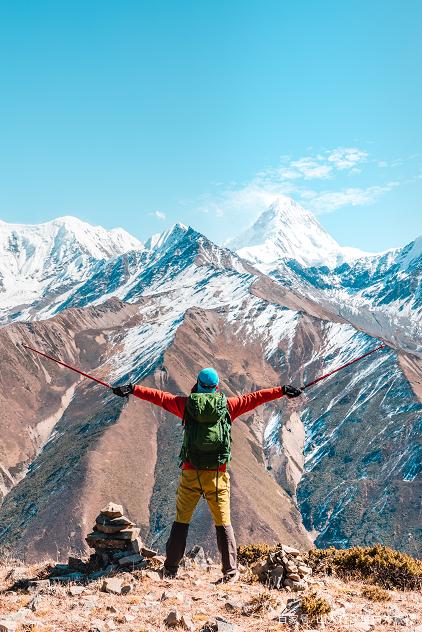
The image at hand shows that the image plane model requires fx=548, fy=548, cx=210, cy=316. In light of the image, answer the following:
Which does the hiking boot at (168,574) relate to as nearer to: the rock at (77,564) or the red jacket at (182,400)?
the rock at (77,564)

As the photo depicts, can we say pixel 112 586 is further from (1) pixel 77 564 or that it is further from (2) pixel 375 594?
(2) pixel 375 594

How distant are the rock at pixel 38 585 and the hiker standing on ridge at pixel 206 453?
3.32 m

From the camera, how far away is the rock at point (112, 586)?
14.1m

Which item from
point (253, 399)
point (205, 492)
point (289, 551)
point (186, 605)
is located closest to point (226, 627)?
point (186, 605)

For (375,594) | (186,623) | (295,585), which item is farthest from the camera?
(295,585)

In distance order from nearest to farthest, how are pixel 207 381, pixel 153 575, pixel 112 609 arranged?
pixel 112 609
pixel 153 575
pixel 207 381

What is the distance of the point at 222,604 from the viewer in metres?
13.2

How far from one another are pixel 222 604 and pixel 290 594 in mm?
2038

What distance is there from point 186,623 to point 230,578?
425 centimetres

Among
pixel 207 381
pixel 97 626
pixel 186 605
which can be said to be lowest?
pixel 97 626

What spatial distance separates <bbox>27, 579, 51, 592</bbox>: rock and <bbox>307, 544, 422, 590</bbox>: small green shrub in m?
8.54

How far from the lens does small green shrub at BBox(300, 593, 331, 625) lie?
462 inches

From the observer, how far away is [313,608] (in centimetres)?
1197

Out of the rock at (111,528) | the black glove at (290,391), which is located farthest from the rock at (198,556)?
the black glove at (290,391)
